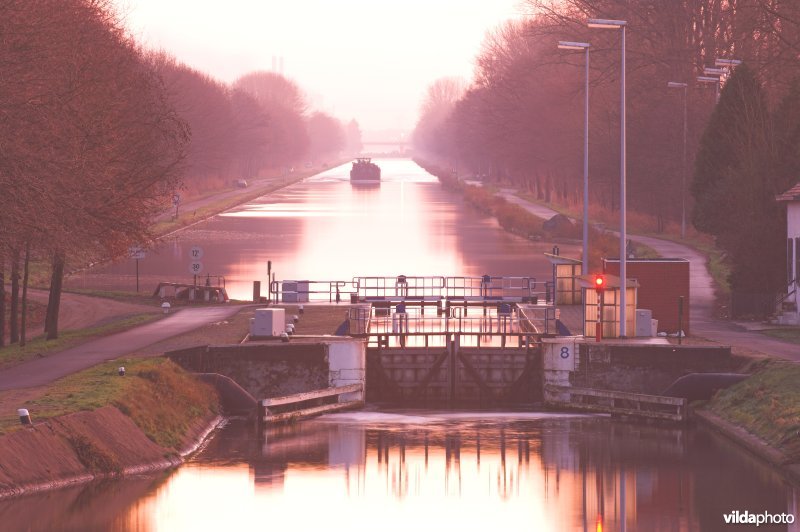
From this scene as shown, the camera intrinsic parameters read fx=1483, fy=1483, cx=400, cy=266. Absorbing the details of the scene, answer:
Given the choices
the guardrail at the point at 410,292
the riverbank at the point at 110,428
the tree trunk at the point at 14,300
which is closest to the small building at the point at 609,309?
the guardrail at the point at 410,292

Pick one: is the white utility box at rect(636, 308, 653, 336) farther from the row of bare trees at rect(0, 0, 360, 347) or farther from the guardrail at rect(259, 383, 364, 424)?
the row of bare trees at rect(0, 0, 360, 347)

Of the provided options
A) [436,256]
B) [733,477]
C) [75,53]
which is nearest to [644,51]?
[436,256]

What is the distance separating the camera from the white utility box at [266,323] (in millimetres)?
47125

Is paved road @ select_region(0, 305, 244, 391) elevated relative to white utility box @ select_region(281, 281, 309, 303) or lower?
lower

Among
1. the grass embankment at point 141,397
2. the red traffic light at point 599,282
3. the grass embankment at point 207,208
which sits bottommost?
the grass embankment at point 141,397

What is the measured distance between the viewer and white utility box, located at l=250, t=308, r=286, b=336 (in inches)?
1855

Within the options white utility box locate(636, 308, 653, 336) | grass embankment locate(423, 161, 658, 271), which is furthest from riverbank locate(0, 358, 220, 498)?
grass embankment locate(423, 161, 658, 271)

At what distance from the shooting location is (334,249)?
98.5 metres

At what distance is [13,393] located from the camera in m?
36.8

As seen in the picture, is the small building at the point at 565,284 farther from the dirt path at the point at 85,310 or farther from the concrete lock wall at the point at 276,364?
the concrete lock wall at the point at 276,364

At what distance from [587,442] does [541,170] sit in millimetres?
120417

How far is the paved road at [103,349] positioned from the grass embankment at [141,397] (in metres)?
1.04

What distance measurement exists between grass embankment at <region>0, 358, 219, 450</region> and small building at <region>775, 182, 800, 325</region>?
73.3ft

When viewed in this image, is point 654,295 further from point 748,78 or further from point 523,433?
point 748,78
